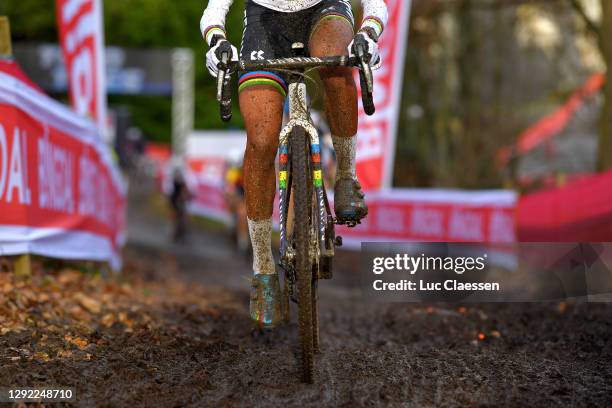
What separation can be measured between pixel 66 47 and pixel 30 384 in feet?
24.2

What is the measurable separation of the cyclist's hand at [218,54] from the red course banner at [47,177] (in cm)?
239

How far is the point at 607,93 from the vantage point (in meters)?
13.4

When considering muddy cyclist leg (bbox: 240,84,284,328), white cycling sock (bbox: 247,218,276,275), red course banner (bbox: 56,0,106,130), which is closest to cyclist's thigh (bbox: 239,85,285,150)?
muddy cyclist leg (bbox: 240,84,284,328)

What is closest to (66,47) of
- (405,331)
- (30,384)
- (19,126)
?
(19,126)

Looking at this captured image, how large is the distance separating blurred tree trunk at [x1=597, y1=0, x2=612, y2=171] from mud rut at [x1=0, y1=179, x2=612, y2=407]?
698 cm

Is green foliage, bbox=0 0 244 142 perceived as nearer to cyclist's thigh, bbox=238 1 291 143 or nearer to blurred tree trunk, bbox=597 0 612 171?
blurred tree trunk, bbox=597 0 612 171

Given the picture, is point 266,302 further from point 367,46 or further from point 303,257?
point 367,46

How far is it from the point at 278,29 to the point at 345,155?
84 cm

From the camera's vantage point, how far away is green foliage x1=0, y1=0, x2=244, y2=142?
1403 inches

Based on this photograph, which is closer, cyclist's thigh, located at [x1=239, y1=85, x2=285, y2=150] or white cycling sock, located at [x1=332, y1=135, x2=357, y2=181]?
cyclist's thigh, located at [x1=239, y1=85, x2=285, y2=150]

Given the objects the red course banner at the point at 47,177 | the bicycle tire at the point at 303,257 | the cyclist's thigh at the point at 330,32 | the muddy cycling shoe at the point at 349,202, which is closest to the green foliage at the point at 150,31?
the red course banner at the point at 47,177

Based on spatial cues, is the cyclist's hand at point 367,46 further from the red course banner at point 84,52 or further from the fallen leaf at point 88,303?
the red course banner at point 84,52

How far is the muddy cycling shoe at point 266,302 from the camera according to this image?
4461 mm

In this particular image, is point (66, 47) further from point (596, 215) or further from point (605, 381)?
point (605, 381)
